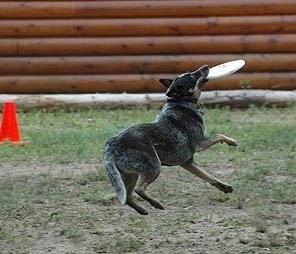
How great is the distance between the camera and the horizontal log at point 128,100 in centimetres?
1341

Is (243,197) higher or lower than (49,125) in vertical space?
higher

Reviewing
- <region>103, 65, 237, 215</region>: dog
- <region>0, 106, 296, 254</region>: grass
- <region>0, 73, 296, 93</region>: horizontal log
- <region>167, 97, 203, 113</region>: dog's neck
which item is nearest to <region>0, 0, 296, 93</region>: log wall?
<region>0, 73, 296, 93</region>: horizontal log

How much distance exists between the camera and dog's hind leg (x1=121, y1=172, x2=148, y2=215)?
6164 millimetres

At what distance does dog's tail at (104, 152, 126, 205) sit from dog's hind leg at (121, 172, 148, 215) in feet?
0.42

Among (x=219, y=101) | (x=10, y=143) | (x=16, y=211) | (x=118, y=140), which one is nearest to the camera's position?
(x=118, y=140)

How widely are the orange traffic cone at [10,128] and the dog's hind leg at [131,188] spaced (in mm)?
4228

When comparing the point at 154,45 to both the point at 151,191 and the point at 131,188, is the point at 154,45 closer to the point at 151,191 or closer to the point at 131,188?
the point at 151,191

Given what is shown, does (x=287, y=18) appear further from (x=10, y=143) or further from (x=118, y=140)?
(x=118, y=140)

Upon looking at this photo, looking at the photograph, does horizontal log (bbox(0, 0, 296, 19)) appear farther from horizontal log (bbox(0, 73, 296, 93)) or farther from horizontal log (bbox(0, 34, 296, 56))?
horizontal log (bbox(0, 73, 296, 93))

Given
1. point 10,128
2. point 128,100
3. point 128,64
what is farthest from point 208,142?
point 128,64

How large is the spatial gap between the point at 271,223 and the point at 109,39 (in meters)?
8.44

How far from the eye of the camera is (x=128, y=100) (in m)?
13.4

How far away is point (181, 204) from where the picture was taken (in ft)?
22.7

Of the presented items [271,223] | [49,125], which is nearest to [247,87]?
[49,125]
